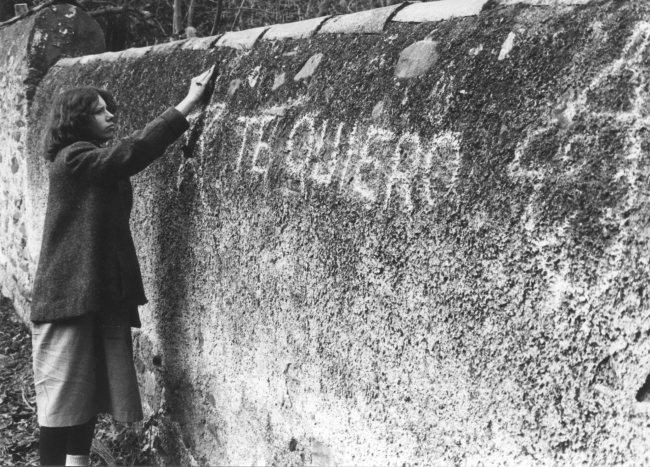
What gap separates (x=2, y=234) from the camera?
5645mm

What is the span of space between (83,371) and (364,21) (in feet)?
5.76

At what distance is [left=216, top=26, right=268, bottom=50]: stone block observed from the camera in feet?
8.53

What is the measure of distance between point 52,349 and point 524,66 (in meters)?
2.14

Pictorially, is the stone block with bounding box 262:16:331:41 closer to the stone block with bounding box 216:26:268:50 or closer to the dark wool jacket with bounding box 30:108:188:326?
the stone block with bounding box 216:26:268:50

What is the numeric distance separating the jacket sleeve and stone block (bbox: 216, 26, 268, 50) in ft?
1.27


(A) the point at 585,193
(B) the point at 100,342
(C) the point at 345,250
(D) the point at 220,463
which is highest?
(A) the point at 585,193

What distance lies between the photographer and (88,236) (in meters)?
2.62

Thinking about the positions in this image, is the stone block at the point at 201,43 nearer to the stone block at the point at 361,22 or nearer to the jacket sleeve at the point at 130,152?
the jacket sleeve at the point at 130,152

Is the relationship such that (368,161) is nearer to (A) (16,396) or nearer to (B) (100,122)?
(B) (100,122)

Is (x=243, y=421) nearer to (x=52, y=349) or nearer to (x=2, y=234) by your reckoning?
(x=52, y=349)

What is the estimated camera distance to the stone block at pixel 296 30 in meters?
2.30

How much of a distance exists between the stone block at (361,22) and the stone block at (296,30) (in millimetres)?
49

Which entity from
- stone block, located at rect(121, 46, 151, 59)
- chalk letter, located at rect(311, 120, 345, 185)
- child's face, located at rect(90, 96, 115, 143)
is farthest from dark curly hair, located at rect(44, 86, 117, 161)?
chalk letter, located at rect(311, 120, 345, 185)

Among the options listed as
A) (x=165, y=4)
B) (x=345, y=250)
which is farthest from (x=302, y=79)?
(x=165, y=4)
